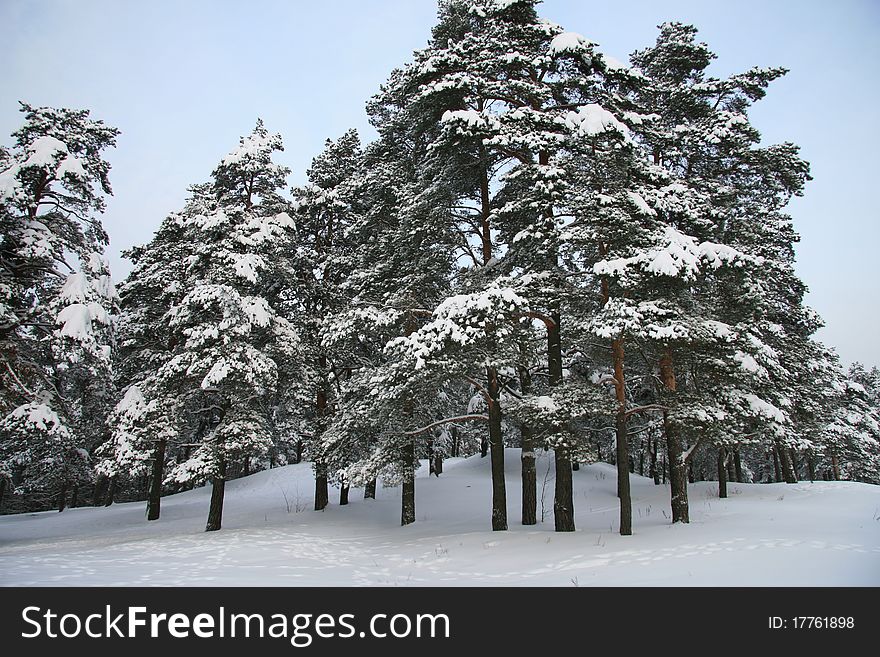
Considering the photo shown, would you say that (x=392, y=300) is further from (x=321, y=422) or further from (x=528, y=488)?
Answer: (x=528, y=488)

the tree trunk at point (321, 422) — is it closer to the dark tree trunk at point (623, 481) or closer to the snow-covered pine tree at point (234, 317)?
the snow-covered pine tree at point (234, 317)

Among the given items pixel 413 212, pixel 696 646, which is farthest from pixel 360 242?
pixel 696 646

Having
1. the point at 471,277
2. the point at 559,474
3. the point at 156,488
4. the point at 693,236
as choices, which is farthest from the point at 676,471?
the point at 156,488

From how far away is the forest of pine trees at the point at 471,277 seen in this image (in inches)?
447

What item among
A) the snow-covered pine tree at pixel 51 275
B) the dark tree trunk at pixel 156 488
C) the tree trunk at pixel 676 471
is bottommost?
the dark tree trunk at pixel 156 488

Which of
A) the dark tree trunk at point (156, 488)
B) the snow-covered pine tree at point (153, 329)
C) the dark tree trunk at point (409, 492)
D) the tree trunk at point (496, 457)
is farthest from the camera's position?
the dark tree trunk at point (156, 488)

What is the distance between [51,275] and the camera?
48.8 ft

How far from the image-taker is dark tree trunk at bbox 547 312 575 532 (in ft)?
42.1

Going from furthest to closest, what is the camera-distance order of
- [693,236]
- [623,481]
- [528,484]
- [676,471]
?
[528,484]
[693,236]
[676,471]
[623,481]

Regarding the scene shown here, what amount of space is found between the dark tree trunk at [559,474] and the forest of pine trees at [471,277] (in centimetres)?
6

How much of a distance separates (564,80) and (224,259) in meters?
12.5

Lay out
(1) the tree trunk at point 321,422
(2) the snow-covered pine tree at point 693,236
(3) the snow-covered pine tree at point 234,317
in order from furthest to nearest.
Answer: (1) the tree trunk at point 321,422, (3) the snow-covered pine tree at point 234,317, (2) the snow-covered pine tree at point 693,236

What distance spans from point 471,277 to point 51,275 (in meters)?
13.2

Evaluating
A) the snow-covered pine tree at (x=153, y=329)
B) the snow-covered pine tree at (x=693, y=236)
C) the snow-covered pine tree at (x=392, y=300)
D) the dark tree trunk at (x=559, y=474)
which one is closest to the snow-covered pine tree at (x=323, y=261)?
the snow-covered pine tree at (x=392, y=300)
